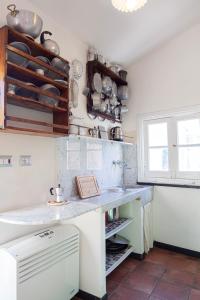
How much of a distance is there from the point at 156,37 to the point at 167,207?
2.25 m

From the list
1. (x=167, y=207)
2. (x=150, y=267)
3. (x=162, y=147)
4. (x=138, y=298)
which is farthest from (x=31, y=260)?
(x=162, y=147)

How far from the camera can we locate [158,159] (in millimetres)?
3119

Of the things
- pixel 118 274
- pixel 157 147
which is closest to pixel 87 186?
pixel 118 274

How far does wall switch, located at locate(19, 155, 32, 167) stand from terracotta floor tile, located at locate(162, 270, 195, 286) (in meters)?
1.83

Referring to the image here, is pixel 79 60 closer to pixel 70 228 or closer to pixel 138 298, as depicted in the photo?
pixel 70 228

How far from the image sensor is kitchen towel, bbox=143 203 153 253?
2783 millimetres

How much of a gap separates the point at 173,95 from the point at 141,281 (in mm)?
2295

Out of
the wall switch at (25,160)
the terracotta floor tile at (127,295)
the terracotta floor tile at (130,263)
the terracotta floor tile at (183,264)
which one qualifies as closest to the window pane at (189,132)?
the terracotta floor tile at (183,264)

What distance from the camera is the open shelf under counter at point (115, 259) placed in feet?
7.22

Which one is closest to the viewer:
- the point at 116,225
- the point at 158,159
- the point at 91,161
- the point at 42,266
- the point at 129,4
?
the point at 42,266

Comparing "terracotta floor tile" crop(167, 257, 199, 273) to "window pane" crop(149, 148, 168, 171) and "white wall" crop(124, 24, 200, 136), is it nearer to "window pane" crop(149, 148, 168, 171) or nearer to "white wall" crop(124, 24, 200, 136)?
"window pane" crop(149, 148, 168, 171)

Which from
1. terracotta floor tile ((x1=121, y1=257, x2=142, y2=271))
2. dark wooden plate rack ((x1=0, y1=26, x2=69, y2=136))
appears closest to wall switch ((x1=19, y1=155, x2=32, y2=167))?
dark wooden plate rack ((x1=0, y1=26, x2=69, y2=136))

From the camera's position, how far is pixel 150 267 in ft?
8.20

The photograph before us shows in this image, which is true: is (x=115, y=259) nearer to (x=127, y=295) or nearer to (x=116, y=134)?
(x=127, y=295)
